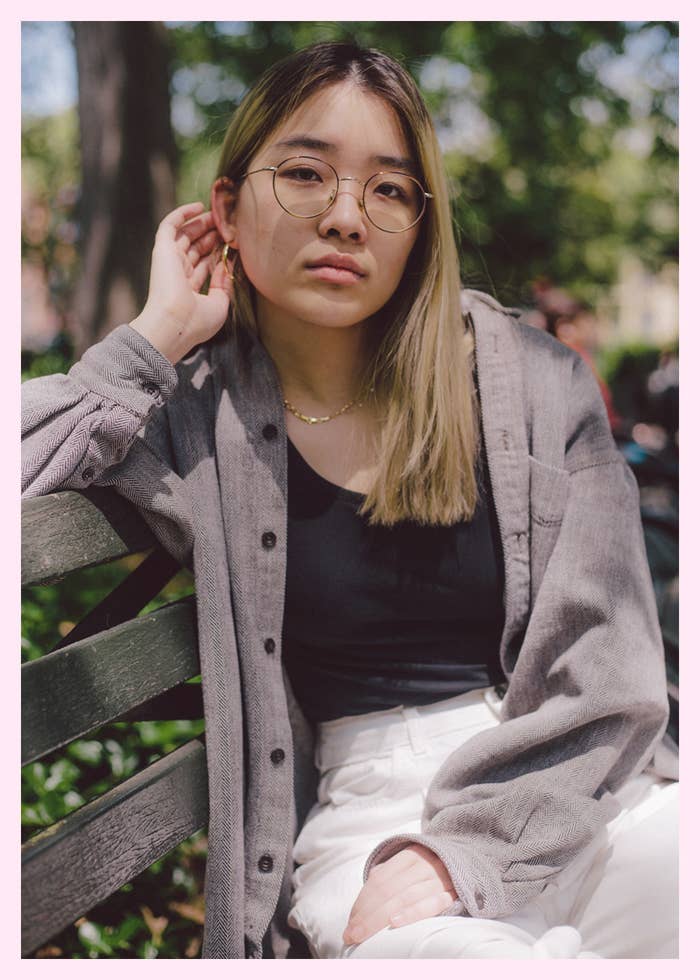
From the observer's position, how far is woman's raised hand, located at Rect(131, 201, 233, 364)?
1.74 meters

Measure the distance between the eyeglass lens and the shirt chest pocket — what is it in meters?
0.59

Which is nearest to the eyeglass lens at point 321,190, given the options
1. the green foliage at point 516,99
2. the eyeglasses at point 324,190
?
the eyeglasses at point 324,190

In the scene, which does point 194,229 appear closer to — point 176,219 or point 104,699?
point 176,219

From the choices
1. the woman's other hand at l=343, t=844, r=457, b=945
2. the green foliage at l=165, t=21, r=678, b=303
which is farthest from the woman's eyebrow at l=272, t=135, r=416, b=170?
the green foliage at l=165, t=21, r=678, b=303

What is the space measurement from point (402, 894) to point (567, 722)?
1.41 feet

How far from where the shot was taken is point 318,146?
5.65 feet

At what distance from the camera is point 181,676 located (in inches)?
66.7

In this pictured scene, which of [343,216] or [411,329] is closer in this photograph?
[343,216]

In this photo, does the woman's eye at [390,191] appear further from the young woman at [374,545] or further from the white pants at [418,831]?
the white pants at [418,831]

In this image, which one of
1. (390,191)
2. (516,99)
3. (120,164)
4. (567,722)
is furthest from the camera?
(516,99)

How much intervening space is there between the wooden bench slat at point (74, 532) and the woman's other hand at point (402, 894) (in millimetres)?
739

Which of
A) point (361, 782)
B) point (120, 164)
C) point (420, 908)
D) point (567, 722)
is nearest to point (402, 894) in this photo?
point (420, 908)

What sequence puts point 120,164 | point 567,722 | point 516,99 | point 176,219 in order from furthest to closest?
point 516,99, point 120,164, point 176,219, point 567,722
